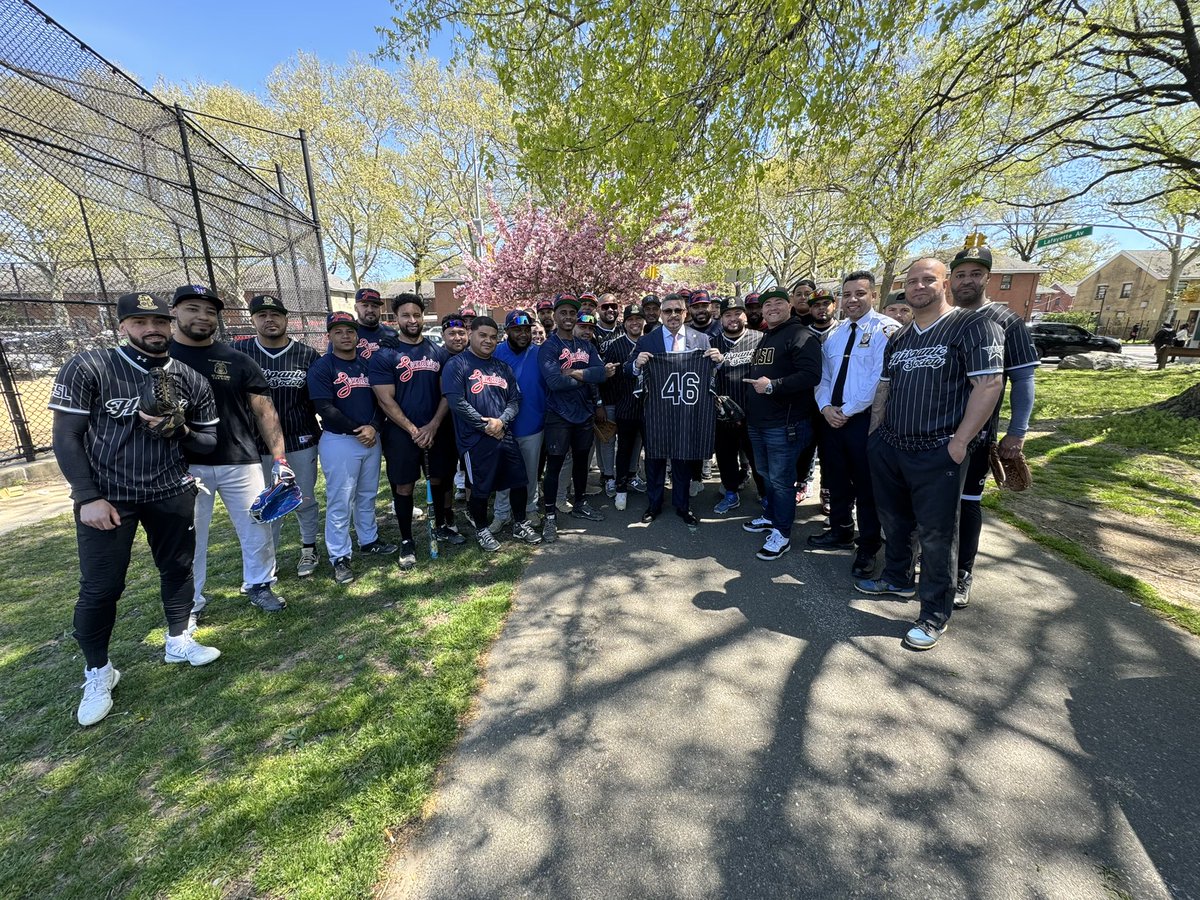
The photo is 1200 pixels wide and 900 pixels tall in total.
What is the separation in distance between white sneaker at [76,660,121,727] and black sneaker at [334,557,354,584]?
147 centimetres

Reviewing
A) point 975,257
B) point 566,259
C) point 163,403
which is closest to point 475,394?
point 163,403

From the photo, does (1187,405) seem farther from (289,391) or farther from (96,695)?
(96,695)

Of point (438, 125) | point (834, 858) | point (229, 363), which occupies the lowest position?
point (834, 858)

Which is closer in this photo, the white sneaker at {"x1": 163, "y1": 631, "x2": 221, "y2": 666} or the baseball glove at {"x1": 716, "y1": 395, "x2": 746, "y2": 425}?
the white sneaker at {"x1": 163, "y1": 631, "x2": 221, "y2": 666}

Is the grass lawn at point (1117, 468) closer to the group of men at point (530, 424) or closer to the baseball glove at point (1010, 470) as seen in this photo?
the baseball glove at point (1010, 470)

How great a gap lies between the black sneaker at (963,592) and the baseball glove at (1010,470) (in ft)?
2.38

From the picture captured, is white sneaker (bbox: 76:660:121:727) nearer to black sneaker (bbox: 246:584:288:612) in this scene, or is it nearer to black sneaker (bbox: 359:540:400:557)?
black sneaker (bbox: 246:584:288:612)

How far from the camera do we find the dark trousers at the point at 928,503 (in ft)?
10.1

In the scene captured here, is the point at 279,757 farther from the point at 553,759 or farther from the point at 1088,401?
the point at 1088,401

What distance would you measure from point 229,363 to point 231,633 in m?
1.91

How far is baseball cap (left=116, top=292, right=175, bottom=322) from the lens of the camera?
2.78m

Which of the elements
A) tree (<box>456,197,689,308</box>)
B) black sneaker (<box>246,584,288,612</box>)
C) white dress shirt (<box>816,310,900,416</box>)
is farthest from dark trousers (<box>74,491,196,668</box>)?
tree (<box>456,197,689,308</box>)

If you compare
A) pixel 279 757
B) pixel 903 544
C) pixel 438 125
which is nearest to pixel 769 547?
pixel 903 544

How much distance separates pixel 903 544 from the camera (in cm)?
363
